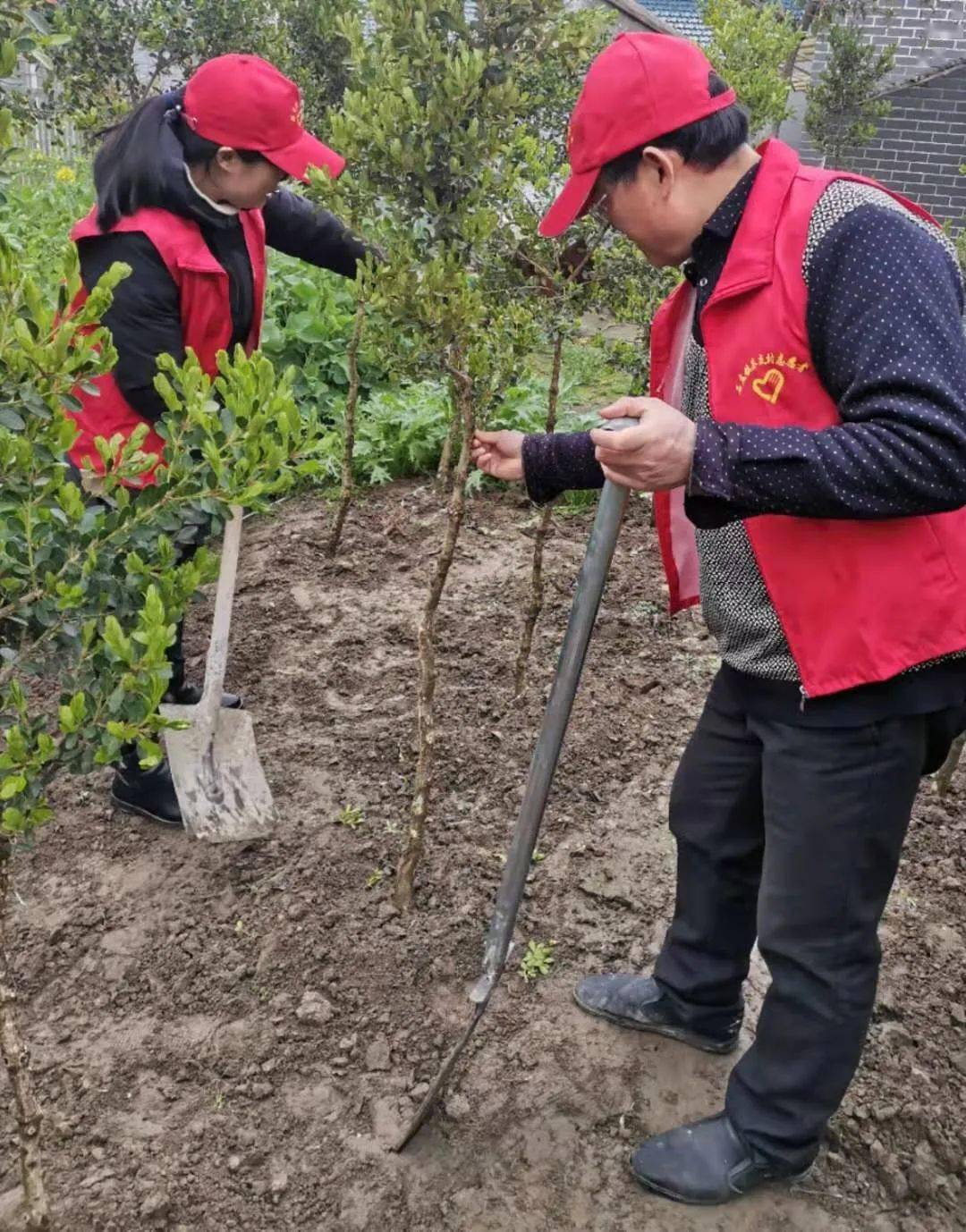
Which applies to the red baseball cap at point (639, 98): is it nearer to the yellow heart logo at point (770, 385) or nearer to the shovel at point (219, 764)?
the yellow heart logo at point (770, 385)

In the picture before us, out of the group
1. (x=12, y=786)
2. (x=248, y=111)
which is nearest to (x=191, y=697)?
(x=248, y=111)

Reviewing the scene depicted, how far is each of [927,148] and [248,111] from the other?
1064 cm

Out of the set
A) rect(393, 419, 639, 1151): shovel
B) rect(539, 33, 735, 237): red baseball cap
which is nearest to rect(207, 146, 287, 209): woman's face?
rect(539, 33, 735, 237): red baseball cap

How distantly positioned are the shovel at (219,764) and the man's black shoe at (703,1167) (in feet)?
4.47

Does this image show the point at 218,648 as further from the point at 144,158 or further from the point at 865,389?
the point at 865,389

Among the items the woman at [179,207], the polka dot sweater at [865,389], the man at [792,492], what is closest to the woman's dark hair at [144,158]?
the woman at [179,207]

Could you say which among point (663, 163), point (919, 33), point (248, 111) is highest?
point (919, 33)

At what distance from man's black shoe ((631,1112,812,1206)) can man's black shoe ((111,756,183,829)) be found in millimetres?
1578

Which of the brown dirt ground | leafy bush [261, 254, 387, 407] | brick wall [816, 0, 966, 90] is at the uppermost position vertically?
brick wall [816, 0, 966, 90]

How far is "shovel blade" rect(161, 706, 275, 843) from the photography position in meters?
3.01

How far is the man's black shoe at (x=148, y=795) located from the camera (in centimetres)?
307

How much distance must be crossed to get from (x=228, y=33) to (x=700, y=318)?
8.44 metres

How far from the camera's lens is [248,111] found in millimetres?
2600

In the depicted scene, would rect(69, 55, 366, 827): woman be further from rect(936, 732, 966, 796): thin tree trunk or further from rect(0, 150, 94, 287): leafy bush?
rect(0, 150, 94, 287): leafy bush
